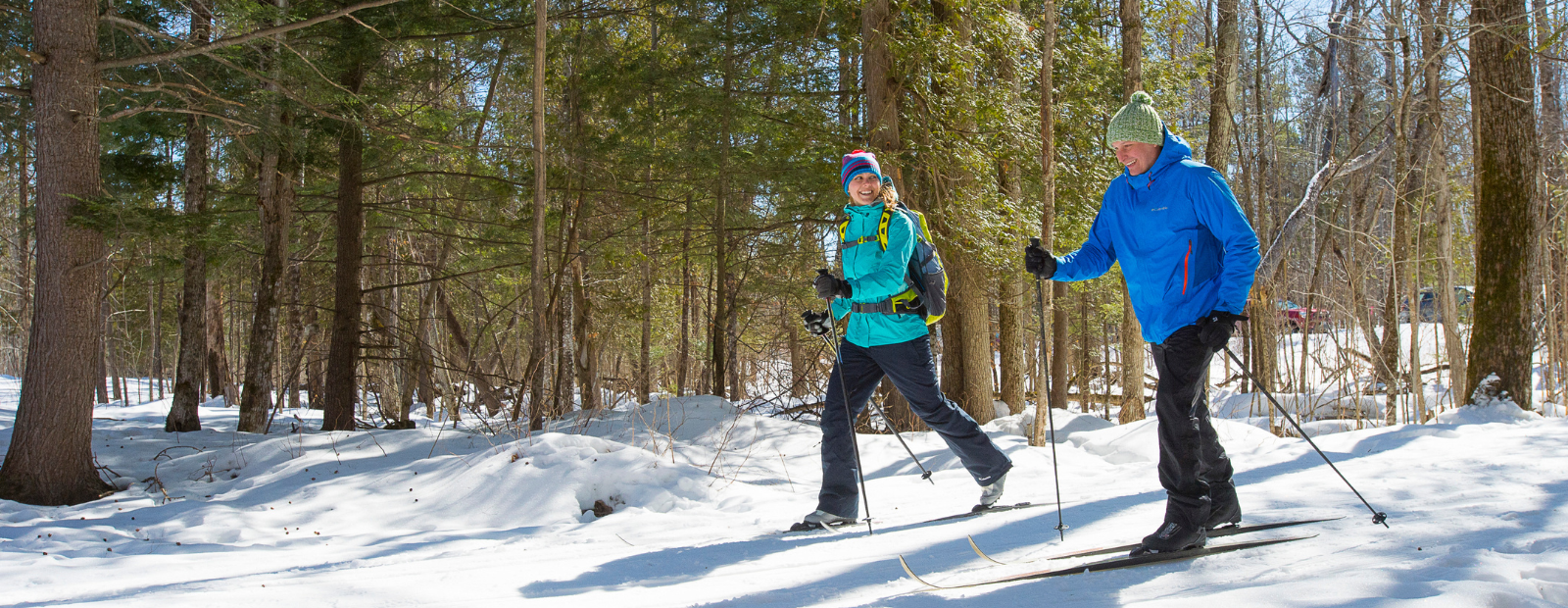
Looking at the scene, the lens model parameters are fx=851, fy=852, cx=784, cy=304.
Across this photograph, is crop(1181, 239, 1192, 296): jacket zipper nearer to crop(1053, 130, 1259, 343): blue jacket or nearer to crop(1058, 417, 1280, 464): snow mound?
crop(1053, 130, 1259, 343): blue jacket

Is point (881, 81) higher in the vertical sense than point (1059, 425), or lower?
higher

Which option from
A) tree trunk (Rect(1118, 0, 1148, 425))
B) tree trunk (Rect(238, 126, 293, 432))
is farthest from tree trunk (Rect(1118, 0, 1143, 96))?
tree trunk (Rect(238, 126, 293, 432))

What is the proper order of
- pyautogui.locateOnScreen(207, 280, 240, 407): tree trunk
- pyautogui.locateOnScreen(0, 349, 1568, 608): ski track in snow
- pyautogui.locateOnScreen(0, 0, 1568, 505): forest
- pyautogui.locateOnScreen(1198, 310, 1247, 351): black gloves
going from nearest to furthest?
pyautogui.locateOnScreen(0, 349, 1568, 608): ski track in snow, pyautogui.locateOnScreen(1198, 310, 1247, 351): black gloves, pyautogui.locateOnScreen(0, 0, 1568, 505): forest, pyautogui.locateOnScreen(207, 280, 240, 407): tree trunk

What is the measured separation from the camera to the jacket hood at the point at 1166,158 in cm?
330

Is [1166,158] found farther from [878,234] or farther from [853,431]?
[853,431]

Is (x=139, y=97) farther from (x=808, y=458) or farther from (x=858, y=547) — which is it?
(x=858, y=547)

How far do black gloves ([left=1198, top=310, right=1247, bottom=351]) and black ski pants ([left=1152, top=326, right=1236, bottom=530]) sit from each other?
0.05m

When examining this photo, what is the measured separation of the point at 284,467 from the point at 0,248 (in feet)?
55.5

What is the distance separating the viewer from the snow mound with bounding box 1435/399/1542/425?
6.81 metres

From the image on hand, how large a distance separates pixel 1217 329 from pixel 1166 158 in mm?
710

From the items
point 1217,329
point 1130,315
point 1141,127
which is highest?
point 1141,127

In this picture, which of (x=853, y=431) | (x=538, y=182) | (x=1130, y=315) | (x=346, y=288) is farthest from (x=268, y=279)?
(x=1130, y=315)

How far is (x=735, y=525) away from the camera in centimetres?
489

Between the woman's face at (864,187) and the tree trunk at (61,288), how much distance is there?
6093 millimetres
